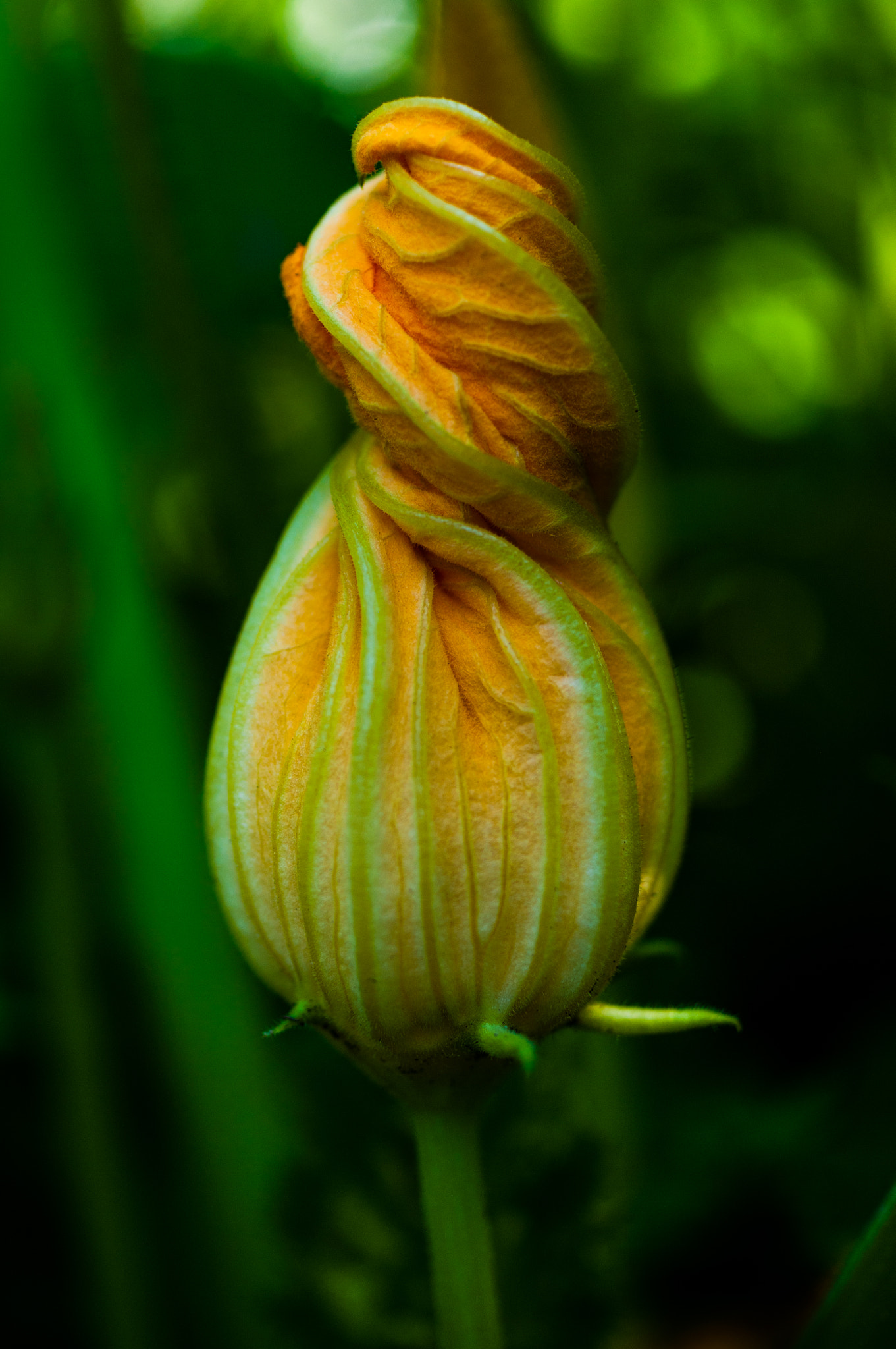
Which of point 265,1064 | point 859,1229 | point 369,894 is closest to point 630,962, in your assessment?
point 369,894

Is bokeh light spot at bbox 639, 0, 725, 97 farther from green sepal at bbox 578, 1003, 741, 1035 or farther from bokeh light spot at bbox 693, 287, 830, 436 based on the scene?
green sepal at bbox 578, 1003, 741, 1035

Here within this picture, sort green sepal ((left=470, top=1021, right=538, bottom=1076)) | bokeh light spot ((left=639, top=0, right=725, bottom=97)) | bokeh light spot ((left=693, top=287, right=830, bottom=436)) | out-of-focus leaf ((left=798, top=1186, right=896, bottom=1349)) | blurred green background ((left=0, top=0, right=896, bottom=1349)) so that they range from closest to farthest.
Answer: green sepal ((left=470, top=1021, right=538, bottom=1076)), out-of-focus leaf ((left=798, top=1186, right=896, bottom=1349)), blurred green background ((left=0, top=0, right=896, bottom=1349)), bokeh light spot ((left=639, top=0, right=725, bottom=97)), bokeh light spot ((left=693, top=287, right=830, bottom=436))

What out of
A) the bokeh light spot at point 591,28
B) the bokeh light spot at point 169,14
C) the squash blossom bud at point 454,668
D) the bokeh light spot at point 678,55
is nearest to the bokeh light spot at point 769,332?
the bokeh light spot at point 678,55

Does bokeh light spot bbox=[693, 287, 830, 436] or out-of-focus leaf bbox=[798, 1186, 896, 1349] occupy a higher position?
bokeh light spot bbox=[693, 287, 830, 436]

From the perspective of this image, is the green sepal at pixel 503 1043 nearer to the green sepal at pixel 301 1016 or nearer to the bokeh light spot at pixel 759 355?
the green sepal at pixel 301 1016

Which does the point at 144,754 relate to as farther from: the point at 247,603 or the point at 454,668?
the point at 454,668

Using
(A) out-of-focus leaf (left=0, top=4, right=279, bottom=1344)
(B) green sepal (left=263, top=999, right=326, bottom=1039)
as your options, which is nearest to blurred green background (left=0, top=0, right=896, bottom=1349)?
(A) out-of-focus leaf (left=0, top=4, right=279, bottom=1344)

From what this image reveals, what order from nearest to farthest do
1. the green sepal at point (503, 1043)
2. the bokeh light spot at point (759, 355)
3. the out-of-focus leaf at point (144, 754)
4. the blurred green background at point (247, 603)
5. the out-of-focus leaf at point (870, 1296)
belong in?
the green sepal at point (503, 1043) < the out-of-focus leaf at point (870, 1296) < the blurred green background at point (247, 603) < the out-of-focus leaf at point (144, 754) < the bokeh light spot at point (759, 355)
